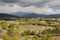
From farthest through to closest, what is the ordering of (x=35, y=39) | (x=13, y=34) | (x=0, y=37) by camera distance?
(x=35, y=39)
(x=13, y=34)
(x=0, y=37)

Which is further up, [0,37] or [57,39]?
[0,37]

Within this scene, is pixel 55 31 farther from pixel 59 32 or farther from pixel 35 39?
pixel 35 39

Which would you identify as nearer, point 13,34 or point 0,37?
point 0,37

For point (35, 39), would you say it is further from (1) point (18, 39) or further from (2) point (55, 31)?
(2) point (55, 31)

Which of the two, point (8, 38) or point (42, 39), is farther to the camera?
point (42, 39)

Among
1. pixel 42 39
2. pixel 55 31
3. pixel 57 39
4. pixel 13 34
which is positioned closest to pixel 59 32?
pixel 55 31

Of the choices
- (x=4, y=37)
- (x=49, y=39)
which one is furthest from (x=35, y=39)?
(x=4, y=37)

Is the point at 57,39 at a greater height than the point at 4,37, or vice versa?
the point at 4,37

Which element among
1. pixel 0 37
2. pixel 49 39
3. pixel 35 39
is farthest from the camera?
pixel 49 39

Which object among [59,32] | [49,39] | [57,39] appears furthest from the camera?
[59,32]
